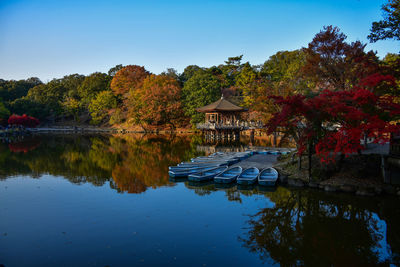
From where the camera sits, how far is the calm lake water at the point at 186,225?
21.9 feet

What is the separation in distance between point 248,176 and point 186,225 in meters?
5.78

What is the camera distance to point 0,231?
8211mm

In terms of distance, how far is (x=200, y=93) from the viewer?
46.2 meters

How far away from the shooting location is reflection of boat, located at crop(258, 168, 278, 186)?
41.8 feet

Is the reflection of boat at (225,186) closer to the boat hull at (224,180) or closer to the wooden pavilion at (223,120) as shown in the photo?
the boat hull at (224,180)

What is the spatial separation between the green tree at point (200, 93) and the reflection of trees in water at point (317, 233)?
35.7 metres

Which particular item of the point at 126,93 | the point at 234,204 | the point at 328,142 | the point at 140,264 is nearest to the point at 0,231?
the point at 140,264

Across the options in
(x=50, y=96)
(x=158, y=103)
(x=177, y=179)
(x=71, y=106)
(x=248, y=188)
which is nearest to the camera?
(x=248, y=188)

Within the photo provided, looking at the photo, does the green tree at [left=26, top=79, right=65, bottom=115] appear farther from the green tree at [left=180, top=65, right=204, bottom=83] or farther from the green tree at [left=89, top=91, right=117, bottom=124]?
the green tree at [left=180, top=65, right=204, bottom=83]

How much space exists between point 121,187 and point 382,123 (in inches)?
466

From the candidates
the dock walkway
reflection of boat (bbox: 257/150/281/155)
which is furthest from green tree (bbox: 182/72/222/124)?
the dock walkway

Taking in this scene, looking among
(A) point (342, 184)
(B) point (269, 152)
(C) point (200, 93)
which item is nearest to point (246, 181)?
(A) point (342, 184)

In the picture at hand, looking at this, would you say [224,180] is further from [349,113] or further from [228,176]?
[349,113]

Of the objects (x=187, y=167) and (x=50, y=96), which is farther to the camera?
(x=50, y=96)
